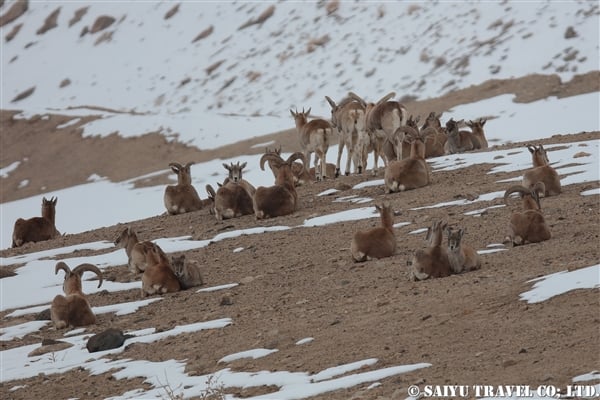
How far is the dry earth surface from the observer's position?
9656mm

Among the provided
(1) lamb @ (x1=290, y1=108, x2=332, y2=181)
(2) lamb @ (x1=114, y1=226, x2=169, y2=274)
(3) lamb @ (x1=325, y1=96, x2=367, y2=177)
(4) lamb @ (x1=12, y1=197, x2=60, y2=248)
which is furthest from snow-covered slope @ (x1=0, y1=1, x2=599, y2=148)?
(2) lamb @ (x1=114, y1=226, x2=169, y2=274)

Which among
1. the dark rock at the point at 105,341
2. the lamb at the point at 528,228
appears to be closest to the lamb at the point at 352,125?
the lamb at the point at 528,228

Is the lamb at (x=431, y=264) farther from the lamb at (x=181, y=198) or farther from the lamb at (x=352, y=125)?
the lamb at (x=352, y=125)

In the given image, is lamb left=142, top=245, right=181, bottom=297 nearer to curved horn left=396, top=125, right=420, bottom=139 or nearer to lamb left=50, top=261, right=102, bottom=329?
lamb left=50, top=261, right=102, bottom=329

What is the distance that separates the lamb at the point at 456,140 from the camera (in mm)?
25420

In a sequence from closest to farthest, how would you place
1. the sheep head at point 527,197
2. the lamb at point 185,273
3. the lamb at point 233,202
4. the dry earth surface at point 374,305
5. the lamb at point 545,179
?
the dry earth surface at point 374,305 → the sheep head at point 527,197 → the lamb at point 185,273 → the lamb at point 545,179 → the lamb at point 233,202

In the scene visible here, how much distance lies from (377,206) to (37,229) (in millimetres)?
9582

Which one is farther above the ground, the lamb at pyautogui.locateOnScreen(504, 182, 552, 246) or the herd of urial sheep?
the herd of urial sheep

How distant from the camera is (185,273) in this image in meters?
15.8

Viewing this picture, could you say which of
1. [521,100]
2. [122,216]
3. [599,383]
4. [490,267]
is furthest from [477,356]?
[521,100]

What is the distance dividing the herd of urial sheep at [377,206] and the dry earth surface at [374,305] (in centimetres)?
25

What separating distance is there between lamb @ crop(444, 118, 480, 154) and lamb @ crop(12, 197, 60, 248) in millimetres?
8698

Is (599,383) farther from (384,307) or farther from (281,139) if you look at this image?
(281,139)

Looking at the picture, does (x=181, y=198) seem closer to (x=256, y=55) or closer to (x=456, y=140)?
(x=456, y=140)
